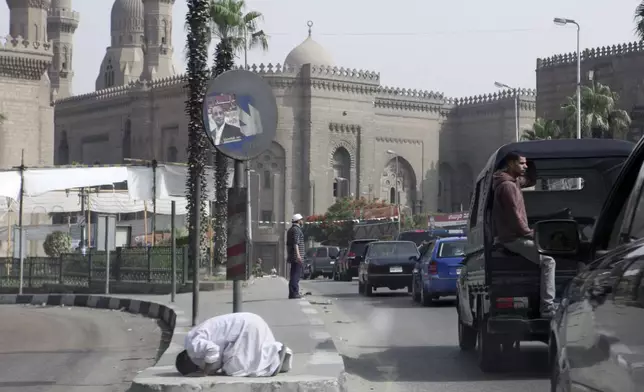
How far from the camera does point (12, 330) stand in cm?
1658

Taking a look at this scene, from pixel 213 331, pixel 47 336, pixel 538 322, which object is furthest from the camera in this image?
pixel 47 336

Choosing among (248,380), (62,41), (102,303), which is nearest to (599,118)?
(102,303)

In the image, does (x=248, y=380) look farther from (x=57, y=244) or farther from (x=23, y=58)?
(x=23, y=58)

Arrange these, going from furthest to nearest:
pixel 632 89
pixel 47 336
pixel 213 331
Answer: pixel 632 89 < pixel 47 336 < pixel 213 331

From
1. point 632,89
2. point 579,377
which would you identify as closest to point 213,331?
point 579,377

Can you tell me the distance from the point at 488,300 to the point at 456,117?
9007cm

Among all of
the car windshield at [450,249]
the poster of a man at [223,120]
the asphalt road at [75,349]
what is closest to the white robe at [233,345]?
the asphalt road at [75,349]

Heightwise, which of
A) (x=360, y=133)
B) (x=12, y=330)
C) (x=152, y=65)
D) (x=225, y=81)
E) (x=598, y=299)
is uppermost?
(x=152, y=65)

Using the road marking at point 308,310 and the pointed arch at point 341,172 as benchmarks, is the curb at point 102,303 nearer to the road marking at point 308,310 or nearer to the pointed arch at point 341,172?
the road marking at point 308,310

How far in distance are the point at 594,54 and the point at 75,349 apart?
60886 millimetres

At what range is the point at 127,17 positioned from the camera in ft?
359

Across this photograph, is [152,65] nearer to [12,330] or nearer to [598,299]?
[12,330]

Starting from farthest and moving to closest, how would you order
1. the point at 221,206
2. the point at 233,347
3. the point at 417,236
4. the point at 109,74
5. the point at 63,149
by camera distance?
the point at 109,74, the point at 63,149, the point at 417,236, the point at 221,206, the point at 233,347

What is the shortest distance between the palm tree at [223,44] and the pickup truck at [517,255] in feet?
52.3
